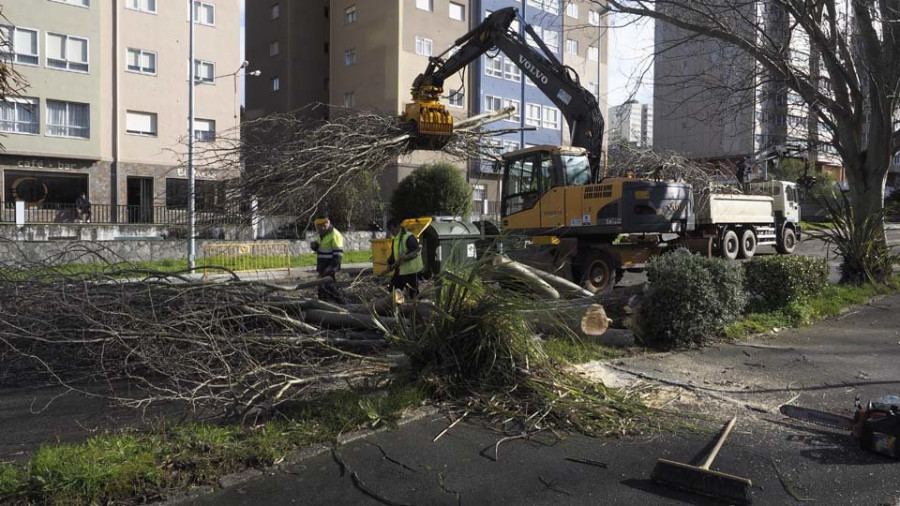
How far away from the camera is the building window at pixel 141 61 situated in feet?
97.7

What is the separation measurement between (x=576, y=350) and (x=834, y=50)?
8.64 metres

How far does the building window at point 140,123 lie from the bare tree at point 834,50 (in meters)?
24.8

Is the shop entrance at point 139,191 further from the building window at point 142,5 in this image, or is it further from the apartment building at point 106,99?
the building window at point 142,5

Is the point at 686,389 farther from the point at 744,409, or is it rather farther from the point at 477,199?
the point at 477,199

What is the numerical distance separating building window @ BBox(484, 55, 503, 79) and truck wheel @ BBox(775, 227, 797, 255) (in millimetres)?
20931

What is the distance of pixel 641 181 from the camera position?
12.9 metres

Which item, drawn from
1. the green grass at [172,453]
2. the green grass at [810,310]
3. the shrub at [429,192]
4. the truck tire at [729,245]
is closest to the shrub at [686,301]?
the green grass at [810,310]

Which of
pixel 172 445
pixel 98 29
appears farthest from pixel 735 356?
pixel 98 29

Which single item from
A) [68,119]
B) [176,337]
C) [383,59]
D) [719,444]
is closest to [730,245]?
[719,444]

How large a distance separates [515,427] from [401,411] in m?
0.91

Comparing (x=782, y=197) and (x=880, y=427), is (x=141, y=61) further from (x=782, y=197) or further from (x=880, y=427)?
(x=880, y=427)

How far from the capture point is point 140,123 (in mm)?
30094

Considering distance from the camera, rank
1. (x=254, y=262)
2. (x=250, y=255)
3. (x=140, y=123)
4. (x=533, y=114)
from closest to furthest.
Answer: (x=250, y=255) < (x=254, y=262) < (x=140, y=123) < (x=533, y=114)

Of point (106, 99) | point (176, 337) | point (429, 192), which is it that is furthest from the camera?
point (429, 192)
